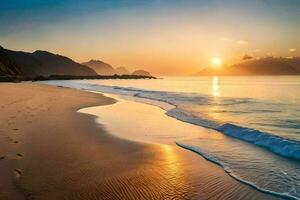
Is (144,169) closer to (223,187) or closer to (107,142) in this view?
(223,187)

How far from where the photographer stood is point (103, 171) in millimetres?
6840

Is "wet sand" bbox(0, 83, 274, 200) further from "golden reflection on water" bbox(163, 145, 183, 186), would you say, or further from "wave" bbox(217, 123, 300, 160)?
"wave" bbox(217, 123, 300, 160)

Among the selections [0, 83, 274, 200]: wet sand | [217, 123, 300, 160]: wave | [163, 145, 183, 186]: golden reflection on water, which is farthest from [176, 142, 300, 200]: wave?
[217, 123, 300, 160]: wave

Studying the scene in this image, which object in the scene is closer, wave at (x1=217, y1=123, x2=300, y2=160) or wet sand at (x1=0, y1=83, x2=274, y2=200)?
wet sand at (x1=0, y1=83, x2=274, y2=200)

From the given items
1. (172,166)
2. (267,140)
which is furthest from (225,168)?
(267,140)

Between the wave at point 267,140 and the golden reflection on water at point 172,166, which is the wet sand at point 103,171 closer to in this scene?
the golden reflection on water at point 172,166

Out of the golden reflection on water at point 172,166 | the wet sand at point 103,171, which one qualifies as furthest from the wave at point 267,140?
the golden reflection on water at point 172,166

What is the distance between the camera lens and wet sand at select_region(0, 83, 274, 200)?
5594 millimetres

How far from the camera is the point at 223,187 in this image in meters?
6.14

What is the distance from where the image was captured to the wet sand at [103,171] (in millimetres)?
5594

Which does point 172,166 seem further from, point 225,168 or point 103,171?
point 103,171

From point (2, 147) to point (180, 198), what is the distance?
5.52 meters

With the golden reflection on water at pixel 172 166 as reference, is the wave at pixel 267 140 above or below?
above

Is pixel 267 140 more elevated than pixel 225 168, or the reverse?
pixel 267 140
